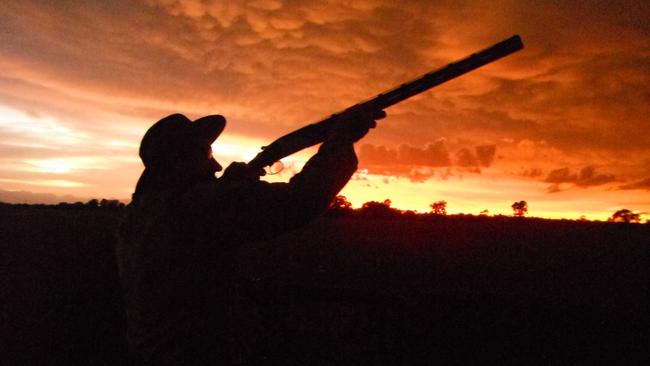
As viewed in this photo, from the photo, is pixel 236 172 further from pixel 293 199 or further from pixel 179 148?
pixel 293 199

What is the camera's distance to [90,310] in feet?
11.8

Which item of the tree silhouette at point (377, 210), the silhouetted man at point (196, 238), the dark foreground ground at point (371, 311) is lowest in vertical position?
the dark foreground ground at point (371, 311)

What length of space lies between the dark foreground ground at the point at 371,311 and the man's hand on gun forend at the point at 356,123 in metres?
1.37

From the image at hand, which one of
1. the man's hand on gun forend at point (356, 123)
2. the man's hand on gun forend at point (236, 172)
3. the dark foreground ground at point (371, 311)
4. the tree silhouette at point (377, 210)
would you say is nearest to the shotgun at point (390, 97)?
the man's hand on gun forend at point (356, 123)

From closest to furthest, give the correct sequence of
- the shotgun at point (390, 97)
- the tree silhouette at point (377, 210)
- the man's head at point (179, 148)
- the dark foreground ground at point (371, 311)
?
the man's head at point (179, 148)
the shotgun at point (390, 97)
the dark foreground ground at point (371, 311)
the tree silhouette at point (377, 210)

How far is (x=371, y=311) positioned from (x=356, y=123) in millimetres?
3849

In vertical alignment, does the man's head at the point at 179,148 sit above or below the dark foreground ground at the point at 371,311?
above

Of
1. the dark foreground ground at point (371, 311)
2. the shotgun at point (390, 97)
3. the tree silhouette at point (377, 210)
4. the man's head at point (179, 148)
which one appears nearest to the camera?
the man's head at point (179, 148)

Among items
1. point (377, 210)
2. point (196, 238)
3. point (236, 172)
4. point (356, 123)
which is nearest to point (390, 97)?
point (356, 123)

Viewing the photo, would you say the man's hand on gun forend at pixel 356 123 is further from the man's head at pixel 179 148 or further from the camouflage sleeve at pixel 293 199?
the man's head at pixel 179 148

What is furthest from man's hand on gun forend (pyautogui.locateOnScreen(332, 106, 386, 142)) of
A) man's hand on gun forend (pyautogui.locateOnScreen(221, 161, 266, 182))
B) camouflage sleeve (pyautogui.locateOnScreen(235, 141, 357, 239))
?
man's hand on gun forend (pyautogui.locateOnScreen(221, 161, 266, 182))

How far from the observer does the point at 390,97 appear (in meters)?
3.40

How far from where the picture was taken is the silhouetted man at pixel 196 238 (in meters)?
2.10

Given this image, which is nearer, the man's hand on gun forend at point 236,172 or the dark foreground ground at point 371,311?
the man's hand on gun forend at point 236,172
